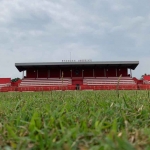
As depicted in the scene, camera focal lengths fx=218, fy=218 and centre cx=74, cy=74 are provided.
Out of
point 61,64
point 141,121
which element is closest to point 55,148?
point 141,121

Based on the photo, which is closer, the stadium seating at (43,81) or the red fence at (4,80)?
the stadium seating at (43,81)

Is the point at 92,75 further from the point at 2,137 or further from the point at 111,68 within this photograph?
the point at 2,137

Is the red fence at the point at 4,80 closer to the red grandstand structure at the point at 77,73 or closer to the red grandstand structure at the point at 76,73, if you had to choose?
the red grandstand structure at the point at 76,73

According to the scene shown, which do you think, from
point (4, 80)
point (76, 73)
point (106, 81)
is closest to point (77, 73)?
point (76, 73)

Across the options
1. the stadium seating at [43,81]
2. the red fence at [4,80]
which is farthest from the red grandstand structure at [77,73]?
the red fence at [4,80]

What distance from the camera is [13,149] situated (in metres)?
0.70

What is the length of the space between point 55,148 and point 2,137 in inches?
12.6

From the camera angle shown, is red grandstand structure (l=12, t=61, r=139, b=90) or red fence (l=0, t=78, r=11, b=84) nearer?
red grandstand structure (l=12, t=61, r=139, b=90)

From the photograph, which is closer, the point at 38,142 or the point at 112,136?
the point at 112,136

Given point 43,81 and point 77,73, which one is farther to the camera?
point 77,73

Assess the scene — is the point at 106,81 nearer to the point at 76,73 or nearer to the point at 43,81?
the point at 76,73

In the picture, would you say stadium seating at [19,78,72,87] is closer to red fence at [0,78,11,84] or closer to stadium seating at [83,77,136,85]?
red fence at [0,78,11,84]

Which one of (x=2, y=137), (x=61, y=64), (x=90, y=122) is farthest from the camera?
(x=61, y=64)

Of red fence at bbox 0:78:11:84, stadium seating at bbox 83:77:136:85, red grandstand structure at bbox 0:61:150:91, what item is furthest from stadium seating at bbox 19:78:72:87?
stadium seating at bbox 83:77:136:85
